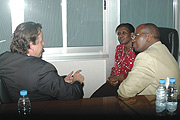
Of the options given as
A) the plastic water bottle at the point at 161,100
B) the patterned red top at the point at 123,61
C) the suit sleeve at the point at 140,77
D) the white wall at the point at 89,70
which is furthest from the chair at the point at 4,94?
A: the white wall at the point at 89,70

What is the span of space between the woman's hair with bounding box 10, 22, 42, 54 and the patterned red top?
1563 millimetres

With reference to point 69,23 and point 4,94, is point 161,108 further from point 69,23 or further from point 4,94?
point 69,23

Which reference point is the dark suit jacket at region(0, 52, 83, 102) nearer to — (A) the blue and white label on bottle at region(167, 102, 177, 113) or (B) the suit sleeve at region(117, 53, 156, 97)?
(B) the suit sleeve at region(117, 53, 156, 97)

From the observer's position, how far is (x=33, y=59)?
5.81 feet

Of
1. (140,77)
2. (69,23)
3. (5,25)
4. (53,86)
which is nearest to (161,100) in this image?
(140,77)

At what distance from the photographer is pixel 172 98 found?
166 centimetres

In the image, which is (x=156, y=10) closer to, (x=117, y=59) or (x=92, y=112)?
(x=117, y=59)

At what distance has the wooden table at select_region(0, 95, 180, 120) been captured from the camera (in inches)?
56.8

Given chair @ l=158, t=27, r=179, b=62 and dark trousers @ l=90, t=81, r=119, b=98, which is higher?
chair @ l=158, t=27, r=179, b=62

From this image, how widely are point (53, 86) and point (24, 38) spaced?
0.49 m

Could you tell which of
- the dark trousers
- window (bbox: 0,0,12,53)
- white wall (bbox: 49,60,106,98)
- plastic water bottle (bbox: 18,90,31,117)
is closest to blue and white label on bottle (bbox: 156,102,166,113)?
plastic water bottle (bbox: 18,90,31,117)

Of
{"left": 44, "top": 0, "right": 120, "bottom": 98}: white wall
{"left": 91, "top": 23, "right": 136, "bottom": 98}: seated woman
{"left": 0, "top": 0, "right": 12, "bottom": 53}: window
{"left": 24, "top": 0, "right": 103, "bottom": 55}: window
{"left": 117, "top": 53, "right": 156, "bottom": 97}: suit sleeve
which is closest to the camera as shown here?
{"left": 117, "top": 53, "right": 156, "bottom": 97}: suit sleeve

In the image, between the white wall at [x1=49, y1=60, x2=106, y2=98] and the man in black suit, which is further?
the white wall at [x1=49, y1=60, x2=106, y2=98]

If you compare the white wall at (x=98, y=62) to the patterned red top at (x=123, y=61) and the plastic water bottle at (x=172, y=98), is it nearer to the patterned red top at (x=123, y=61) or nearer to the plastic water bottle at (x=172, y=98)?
the patterned red top at (x=123, y=61)
